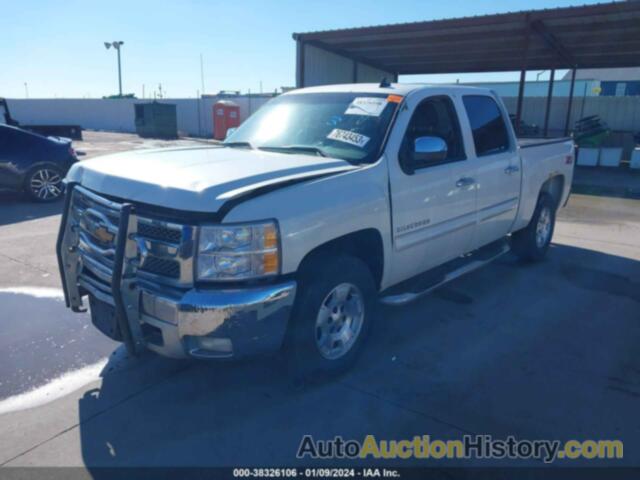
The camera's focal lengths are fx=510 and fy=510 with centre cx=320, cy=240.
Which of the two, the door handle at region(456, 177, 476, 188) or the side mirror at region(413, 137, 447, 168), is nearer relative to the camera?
the side mirror at region(413, 137, 447, 168)

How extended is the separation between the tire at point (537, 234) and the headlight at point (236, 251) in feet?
14.5

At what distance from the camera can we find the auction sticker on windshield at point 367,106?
13.5ft

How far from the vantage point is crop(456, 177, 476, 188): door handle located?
4.50 metres

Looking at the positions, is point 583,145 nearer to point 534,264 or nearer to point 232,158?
point 534,264

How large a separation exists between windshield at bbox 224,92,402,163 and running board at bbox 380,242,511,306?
3.62 feet

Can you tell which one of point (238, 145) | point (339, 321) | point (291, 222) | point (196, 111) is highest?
point (196, 111)

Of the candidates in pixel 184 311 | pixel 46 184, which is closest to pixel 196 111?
pixel 46 184

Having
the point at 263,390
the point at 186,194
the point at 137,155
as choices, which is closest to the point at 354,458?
the point at 263,390

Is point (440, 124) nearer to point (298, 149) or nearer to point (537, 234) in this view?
point (298, 149)

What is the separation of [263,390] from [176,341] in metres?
0.90

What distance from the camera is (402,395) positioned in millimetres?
3514

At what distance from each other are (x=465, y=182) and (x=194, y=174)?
250cm

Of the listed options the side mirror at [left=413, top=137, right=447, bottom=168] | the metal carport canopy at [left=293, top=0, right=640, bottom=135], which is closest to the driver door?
the side mirror at [left=413, top=137, right=447, bottom=168]

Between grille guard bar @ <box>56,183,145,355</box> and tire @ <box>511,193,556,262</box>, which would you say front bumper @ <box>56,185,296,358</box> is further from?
tire @ <box>511,193,556,262</box>
